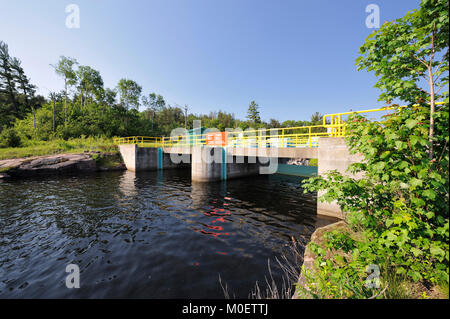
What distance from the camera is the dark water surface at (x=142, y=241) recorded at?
13.1ft

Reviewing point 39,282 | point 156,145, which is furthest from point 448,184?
point 156,145

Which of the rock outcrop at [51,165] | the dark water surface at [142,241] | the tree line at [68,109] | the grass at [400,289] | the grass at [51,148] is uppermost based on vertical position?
the tree line at [68,109]

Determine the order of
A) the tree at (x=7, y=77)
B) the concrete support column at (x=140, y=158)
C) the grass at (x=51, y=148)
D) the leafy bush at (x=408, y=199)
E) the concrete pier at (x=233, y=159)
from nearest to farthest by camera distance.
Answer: the leafy bush at (x=408, y=199) → the concrete pier at (x=233, y=159) → the grass at (x=51, y=148) → the concrete support column at (x=140, y=158) → the tree at (x=7, y=77)

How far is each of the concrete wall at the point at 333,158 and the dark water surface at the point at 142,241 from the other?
0.62 metres

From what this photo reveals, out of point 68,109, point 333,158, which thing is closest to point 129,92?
point 68,109

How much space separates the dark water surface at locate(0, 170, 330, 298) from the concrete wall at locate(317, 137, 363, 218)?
24.6 inches

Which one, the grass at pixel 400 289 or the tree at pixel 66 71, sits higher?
the tree at pixel 66 71

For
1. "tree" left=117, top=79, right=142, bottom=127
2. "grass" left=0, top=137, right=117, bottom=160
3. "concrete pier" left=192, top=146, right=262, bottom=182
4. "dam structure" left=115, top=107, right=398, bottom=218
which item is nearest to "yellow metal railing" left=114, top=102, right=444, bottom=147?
"dam structure" left=115, top=107, right=398, bottom=218

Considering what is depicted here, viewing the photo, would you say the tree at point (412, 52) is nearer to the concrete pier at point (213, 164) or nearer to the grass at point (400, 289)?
the grass at point (400, 289)

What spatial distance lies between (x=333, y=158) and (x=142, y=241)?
26.6ft

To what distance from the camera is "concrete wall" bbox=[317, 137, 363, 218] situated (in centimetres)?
710

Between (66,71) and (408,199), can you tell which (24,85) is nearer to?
(66,71)

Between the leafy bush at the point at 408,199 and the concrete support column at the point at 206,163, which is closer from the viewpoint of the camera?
the leafy bush at the point at 408,199

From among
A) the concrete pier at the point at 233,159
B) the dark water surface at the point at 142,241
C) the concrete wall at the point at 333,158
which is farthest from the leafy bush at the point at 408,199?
the concrete wall at the point at 333,158
